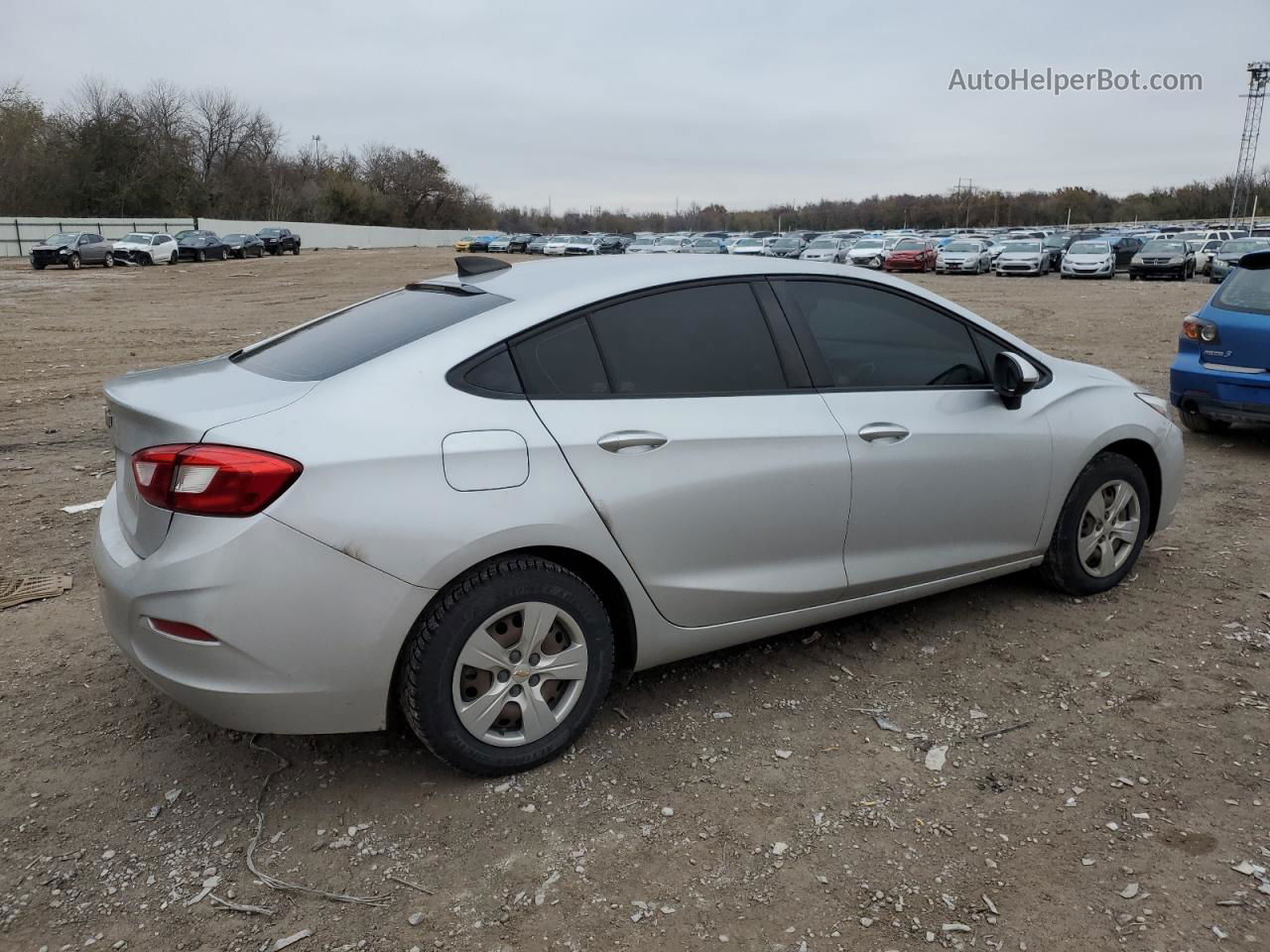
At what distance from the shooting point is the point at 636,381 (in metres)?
3.38

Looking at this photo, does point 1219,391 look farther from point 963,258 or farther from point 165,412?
point 963,258

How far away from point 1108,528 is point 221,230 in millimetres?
70613

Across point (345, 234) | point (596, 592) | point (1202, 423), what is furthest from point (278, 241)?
point (596, 592)

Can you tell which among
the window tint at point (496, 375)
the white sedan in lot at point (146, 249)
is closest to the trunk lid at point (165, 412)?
the window tint at point (496, 375)

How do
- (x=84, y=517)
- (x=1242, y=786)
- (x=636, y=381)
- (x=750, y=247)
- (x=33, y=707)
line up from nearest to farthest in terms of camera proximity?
(x=1242, y=786), (x=636, y=381), (x=33, y=707), (x=84, y=517), (x=750, y=247)

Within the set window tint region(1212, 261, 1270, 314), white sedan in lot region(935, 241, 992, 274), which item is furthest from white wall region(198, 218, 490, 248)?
window tint region(1212, 261, 1270, 314)

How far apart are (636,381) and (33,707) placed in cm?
253

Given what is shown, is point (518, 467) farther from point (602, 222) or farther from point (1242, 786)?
point (602, 222)

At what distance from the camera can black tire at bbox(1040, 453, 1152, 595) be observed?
178 inches

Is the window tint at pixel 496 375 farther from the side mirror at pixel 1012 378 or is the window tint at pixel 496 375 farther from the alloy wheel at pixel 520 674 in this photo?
the side mirror at pixel 1012 378

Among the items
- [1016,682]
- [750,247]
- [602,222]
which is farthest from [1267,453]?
[602,222]

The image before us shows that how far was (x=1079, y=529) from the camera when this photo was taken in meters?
4.55

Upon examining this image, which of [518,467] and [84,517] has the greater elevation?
[518,467]

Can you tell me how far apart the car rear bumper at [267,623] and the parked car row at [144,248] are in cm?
4075
